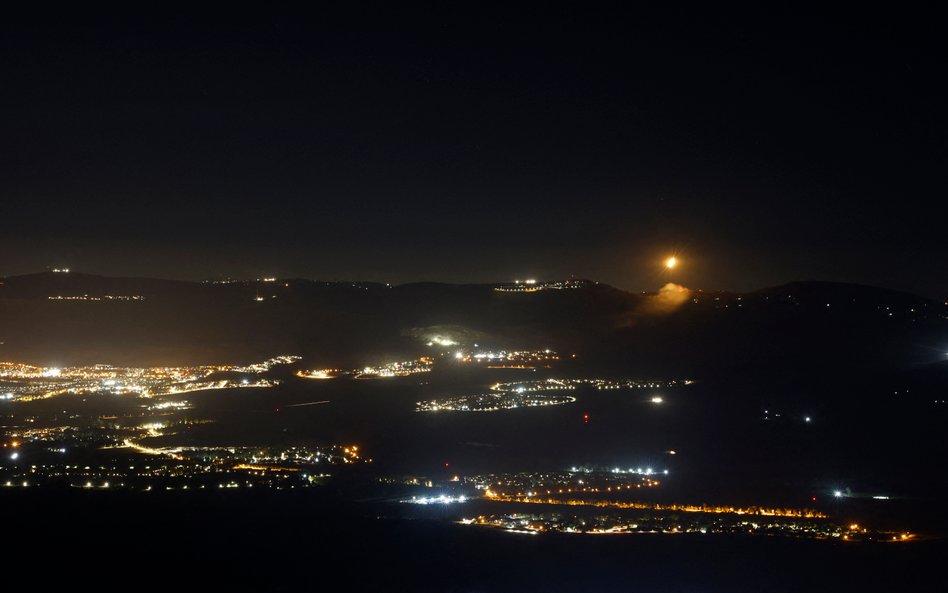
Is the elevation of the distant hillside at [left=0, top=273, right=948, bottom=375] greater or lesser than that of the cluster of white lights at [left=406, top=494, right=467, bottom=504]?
greater

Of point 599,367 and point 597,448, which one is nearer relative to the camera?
point 597,448

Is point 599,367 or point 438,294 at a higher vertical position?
point 438,294

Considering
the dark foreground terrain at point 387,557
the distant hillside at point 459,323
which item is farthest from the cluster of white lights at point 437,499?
the distant hillside at point 459,323

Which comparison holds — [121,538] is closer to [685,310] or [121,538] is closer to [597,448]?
[597,448]

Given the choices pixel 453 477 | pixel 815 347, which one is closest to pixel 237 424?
pixel 453 477

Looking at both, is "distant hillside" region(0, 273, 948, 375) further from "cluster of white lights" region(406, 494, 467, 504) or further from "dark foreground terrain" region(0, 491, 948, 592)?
"dark foreground terrain" region(0, 491, 948, 592)

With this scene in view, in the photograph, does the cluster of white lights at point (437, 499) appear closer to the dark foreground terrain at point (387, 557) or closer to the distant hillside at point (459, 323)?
the dark foreground terrain at point (387, 557)

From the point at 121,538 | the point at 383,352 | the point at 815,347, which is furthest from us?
the point at 383,352

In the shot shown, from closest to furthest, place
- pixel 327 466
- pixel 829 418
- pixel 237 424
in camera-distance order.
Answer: pixel 327 466 → pixel 829 418 → pixel 237 424

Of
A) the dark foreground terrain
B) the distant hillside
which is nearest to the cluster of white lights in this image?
the dark foreground terrain
